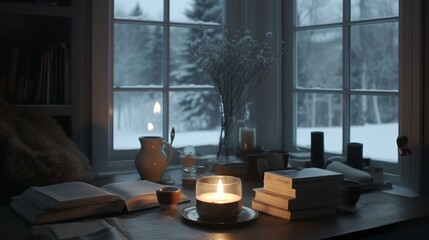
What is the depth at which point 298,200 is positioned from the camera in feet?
Answer: 6.55

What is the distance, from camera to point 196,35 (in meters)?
3.34

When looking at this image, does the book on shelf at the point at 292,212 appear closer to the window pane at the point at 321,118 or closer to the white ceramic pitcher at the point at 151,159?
the white ceramic pitcher at the point at 151,159

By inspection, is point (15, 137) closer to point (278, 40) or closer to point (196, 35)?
point (196, 35)

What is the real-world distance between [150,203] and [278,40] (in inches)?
60.5

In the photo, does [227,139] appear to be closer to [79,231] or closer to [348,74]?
[348,74]

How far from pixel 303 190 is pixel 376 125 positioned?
3.35 ft

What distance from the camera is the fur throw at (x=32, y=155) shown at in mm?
2354

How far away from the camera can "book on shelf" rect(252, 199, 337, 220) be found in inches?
78.7

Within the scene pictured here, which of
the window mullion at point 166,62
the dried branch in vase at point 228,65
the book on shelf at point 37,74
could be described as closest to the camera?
the book on shelf at point 37,74

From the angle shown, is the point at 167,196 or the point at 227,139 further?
the point at 227,139

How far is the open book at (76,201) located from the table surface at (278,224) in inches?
1.3

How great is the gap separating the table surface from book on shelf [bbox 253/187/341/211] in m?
0.05

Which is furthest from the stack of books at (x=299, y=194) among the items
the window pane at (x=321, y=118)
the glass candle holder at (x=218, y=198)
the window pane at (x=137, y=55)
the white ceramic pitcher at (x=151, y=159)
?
the window pane at (x=137, y=55)

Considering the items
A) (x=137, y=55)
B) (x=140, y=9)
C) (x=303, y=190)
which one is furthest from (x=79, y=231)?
(x=140, y=9)
